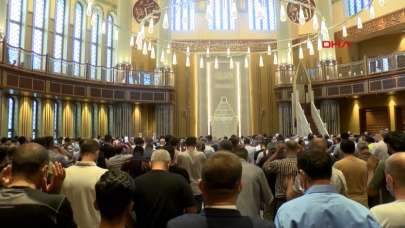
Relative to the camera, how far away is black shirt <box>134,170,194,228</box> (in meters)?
3.77

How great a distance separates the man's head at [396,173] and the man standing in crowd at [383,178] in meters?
1.90

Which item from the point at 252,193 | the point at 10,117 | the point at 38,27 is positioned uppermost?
the point at 38,27

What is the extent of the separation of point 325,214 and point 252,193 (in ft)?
7.16

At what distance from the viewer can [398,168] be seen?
2.52 m

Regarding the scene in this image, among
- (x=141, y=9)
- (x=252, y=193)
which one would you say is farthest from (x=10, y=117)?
(x=252, y=193)

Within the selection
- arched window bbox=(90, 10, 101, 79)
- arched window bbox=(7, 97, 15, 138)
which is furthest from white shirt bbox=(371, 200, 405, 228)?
arched window bbox=(90, 10, 101, 79)

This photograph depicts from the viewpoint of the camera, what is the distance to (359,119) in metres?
22.9

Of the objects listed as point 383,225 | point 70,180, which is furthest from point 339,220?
point 70,180

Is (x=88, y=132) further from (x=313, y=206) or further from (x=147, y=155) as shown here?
(x=313, y=206)

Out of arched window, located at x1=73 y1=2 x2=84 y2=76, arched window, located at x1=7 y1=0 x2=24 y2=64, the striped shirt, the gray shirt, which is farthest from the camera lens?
arched window, located at x1=73 y1=2 x2=84 y2=76

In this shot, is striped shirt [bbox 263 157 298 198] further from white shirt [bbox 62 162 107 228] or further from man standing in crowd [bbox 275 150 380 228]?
man standing in crowd [bbox 275 150 380 228]

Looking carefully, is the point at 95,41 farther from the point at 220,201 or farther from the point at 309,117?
the point at 220,201

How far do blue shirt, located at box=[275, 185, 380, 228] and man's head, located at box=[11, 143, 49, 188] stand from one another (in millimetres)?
1514

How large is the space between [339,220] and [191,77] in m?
24.3
